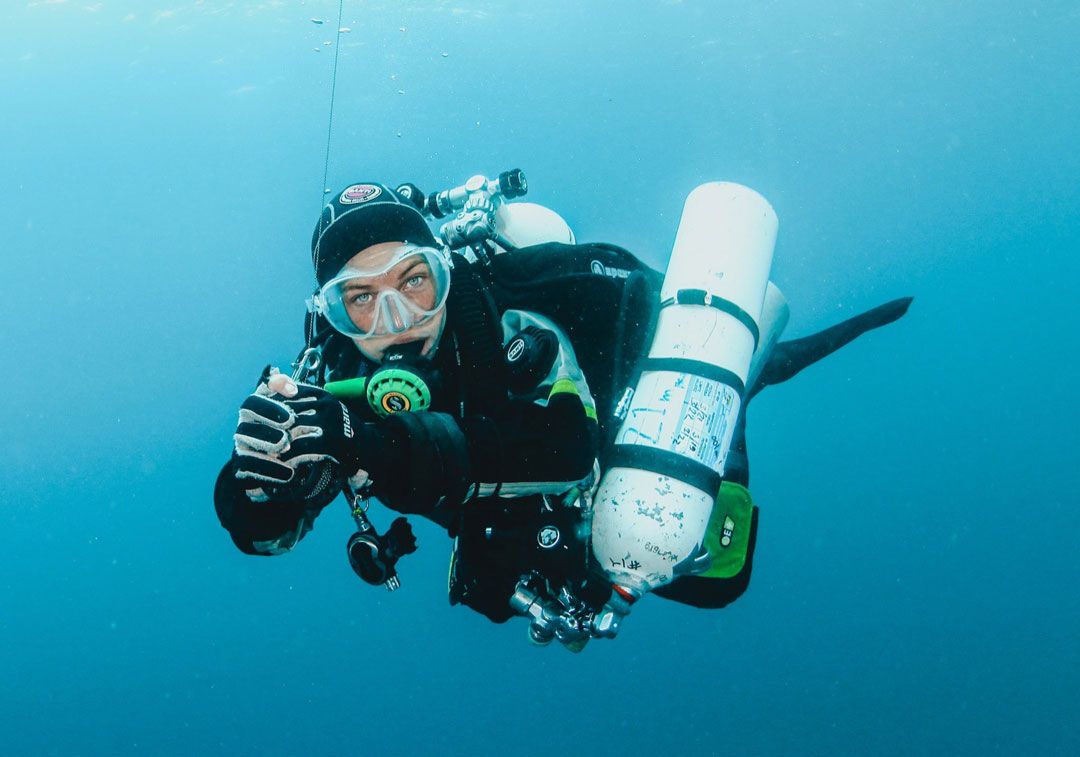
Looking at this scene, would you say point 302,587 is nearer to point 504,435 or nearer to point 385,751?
point 385,751

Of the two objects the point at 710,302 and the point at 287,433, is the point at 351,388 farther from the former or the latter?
the point at 710,302

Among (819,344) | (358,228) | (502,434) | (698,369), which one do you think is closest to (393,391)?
(502,434)

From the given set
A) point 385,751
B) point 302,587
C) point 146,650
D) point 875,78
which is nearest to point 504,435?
point 875,78

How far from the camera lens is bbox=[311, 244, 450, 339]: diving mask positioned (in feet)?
9.91

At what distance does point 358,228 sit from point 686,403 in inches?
70.2

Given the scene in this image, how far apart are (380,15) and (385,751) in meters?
28.9

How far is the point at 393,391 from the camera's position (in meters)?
2.50

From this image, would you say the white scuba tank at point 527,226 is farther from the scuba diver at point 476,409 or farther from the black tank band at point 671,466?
the black tank band at point 671,466

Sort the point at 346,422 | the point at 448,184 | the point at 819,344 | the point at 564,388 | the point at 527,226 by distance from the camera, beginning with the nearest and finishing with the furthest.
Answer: the point at 346,422, the point at 564,388, the point at 527,226, the point at 819,344, the point at 448,184

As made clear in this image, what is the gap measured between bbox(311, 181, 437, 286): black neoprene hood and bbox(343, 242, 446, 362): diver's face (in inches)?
2.1

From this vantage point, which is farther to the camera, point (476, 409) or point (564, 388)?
point (476, 409)

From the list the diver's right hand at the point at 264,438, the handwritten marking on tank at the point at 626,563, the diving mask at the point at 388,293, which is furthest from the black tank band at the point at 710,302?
the diver's right hand at the point at 264,438

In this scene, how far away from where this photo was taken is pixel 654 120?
2120cm

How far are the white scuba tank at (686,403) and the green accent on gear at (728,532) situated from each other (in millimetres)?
378
